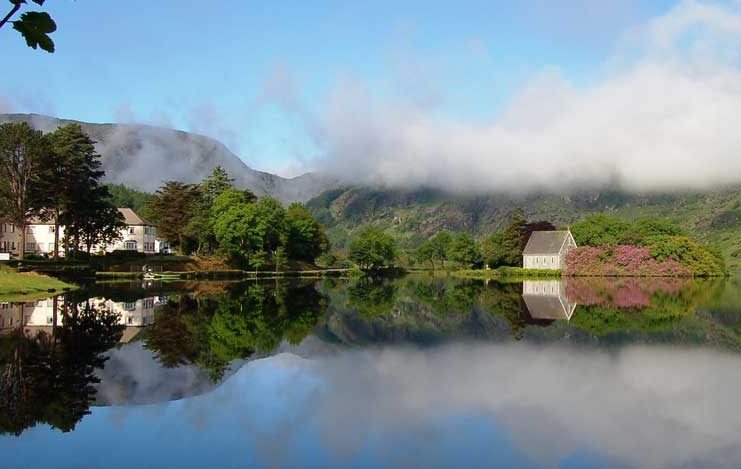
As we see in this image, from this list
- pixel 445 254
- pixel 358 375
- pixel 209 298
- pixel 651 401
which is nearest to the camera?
pixel 651 401

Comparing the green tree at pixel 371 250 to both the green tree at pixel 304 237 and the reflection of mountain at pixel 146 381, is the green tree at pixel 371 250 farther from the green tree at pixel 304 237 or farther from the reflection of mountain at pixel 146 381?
the reflection of mountain at pixel 146 381

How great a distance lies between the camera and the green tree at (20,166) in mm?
65863

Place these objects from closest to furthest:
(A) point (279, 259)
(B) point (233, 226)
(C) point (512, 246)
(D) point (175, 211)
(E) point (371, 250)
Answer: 1. (B) point (233, 226)
2. (A) point (279, 259)
3. (D) point (175, 211)
4. (C) point (512, 246)
5. (E) point (371, 250)

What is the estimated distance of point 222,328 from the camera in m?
30.0

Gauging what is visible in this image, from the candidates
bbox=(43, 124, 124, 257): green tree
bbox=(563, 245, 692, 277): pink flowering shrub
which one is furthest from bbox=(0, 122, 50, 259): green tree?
bbox=(563, 245, 692, 277): pink flowering shrub

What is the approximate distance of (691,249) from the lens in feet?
382

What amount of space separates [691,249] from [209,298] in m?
97.0

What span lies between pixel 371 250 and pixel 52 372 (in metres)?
116

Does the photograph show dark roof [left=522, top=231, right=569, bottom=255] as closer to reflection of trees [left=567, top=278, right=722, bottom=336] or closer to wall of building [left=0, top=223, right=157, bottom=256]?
reflection of trees [left=567, top=278, right=722, bottom=336]

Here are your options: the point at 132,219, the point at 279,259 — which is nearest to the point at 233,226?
the point at 279,259

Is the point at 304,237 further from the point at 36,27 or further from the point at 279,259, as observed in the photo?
the point at 36,27

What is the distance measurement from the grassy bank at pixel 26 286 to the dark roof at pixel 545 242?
93.4 m

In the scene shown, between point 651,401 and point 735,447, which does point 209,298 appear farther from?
point 735,447

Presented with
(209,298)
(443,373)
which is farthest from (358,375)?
(209,298)
